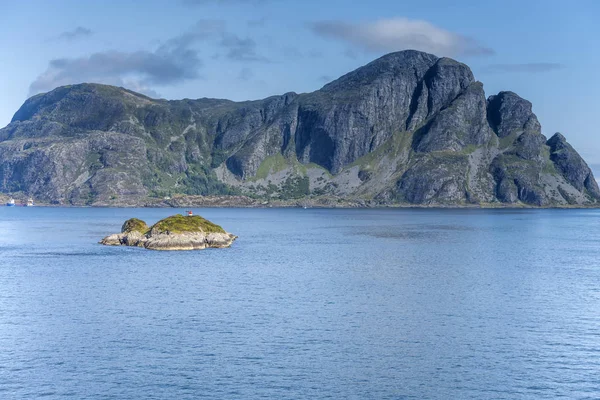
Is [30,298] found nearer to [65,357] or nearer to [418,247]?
[65,357]

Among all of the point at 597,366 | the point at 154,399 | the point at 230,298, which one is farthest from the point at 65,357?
the point at 597,366

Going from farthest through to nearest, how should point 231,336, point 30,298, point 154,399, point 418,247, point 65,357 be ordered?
point 418,247, point 30,298, point 231,336, point 65,357, point 154,399

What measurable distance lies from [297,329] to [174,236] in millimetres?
→ 85665

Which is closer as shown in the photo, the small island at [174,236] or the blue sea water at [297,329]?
the blue sea water at [297,329]

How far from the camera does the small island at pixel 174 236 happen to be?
147 m

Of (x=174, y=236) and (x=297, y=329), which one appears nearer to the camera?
(x=297, y=329)

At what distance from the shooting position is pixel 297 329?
66438mm

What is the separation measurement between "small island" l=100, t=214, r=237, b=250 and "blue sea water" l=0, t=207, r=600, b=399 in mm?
19986

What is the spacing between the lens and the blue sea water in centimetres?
4984

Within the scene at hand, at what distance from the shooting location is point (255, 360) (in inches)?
2188

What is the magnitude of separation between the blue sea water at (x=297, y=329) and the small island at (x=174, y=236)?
20.0 metres

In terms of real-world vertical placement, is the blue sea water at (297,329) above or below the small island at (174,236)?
below

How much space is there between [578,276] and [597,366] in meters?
58.8

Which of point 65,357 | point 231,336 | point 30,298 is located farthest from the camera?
point 30,298
